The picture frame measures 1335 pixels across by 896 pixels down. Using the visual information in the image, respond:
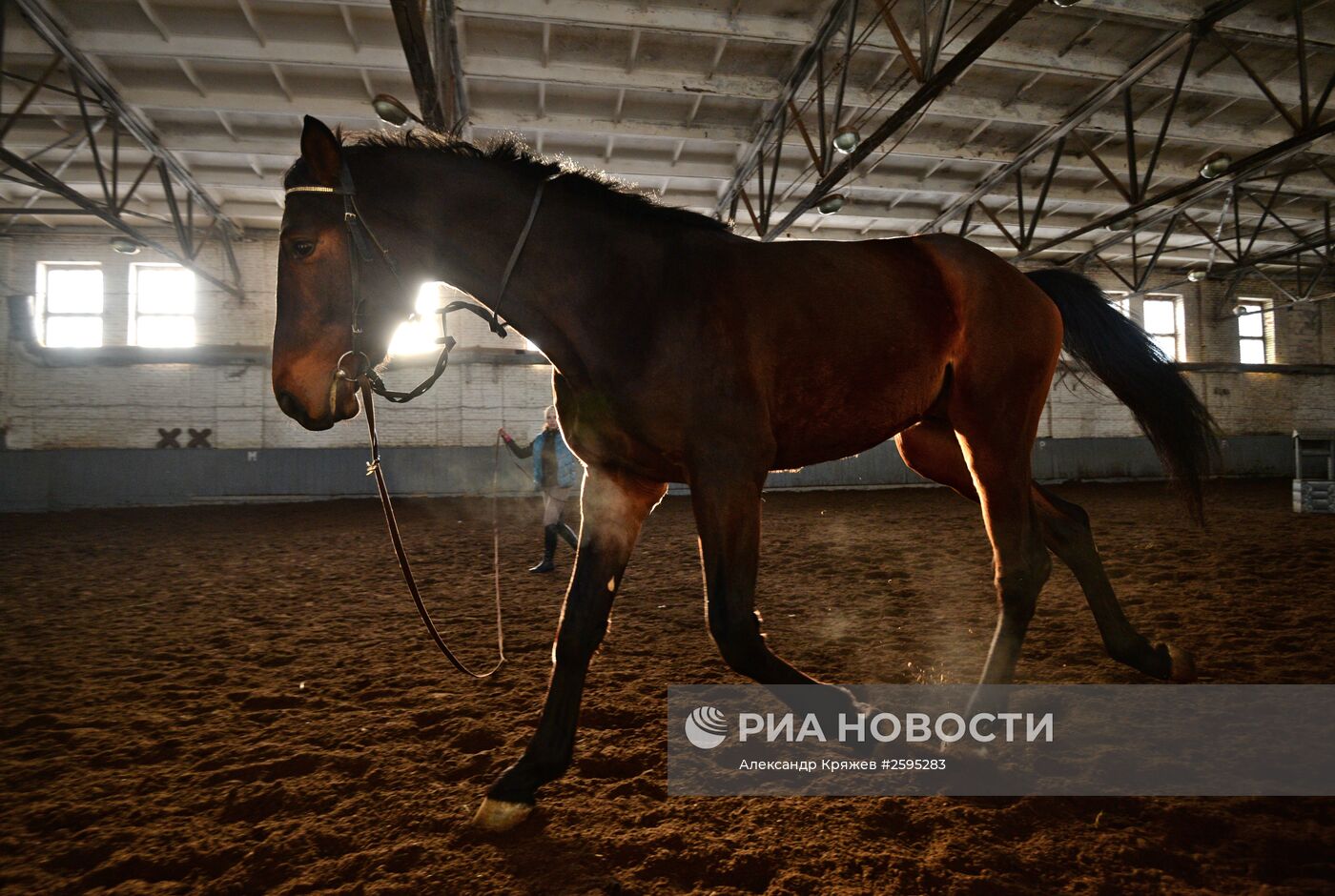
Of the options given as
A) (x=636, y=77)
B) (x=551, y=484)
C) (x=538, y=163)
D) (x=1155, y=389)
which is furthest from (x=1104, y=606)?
(x=636, y=77)

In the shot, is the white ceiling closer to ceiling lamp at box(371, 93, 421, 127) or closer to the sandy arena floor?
ceiling lamp at box(371, 93, 421, 127)

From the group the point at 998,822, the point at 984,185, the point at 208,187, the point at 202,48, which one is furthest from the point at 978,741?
the point at 208,187

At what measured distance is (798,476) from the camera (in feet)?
57.4

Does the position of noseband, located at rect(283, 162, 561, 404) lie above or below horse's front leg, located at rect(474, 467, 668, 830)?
above

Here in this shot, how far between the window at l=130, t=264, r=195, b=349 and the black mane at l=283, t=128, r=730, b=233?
1708cm

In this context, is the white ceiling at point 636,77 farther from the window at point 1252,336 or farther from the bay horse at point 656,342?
the window at point 1252,336

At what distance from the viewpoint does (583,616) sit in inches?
84.7

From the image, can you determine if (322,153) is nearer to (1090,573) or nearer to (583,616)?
(583,616)

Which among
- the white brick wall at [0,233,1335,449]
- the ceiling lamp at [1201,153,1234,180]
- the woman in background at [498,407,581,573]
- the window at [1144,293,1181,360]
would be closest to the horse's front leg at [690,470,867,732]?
the woman in background at [498,407,581,573]

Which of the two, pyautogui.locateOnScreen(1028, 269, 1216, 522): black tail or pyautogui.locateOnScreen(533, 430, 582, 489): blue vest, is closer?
pyautogui.locateOnScreen(1028, 269, 1216, 522): black tail

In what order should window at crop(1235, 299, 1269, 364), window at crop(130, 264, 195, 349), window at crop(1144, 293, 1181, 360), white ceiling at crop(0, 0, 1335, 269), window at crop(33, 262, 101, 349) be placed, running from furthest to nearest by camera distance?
window at crop(1235, 299, 1269, 364)
window at crop(1144, 293, 1181, 360)
window at crop(130, 264, 195, 349)
window at crop(33, 262, 101, 349)
white ceiling at crop(0, 0, 1335, 269)

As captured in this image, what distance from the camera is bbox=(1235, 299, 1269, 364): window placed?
19.9m

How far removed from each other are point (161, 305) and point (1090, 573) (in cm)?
1969

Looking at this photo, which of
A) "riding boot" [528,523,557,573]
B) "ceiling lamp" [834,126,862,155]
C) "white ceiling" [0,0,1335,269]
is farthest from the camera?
"ceiling lamp" [834,126,862,155]
